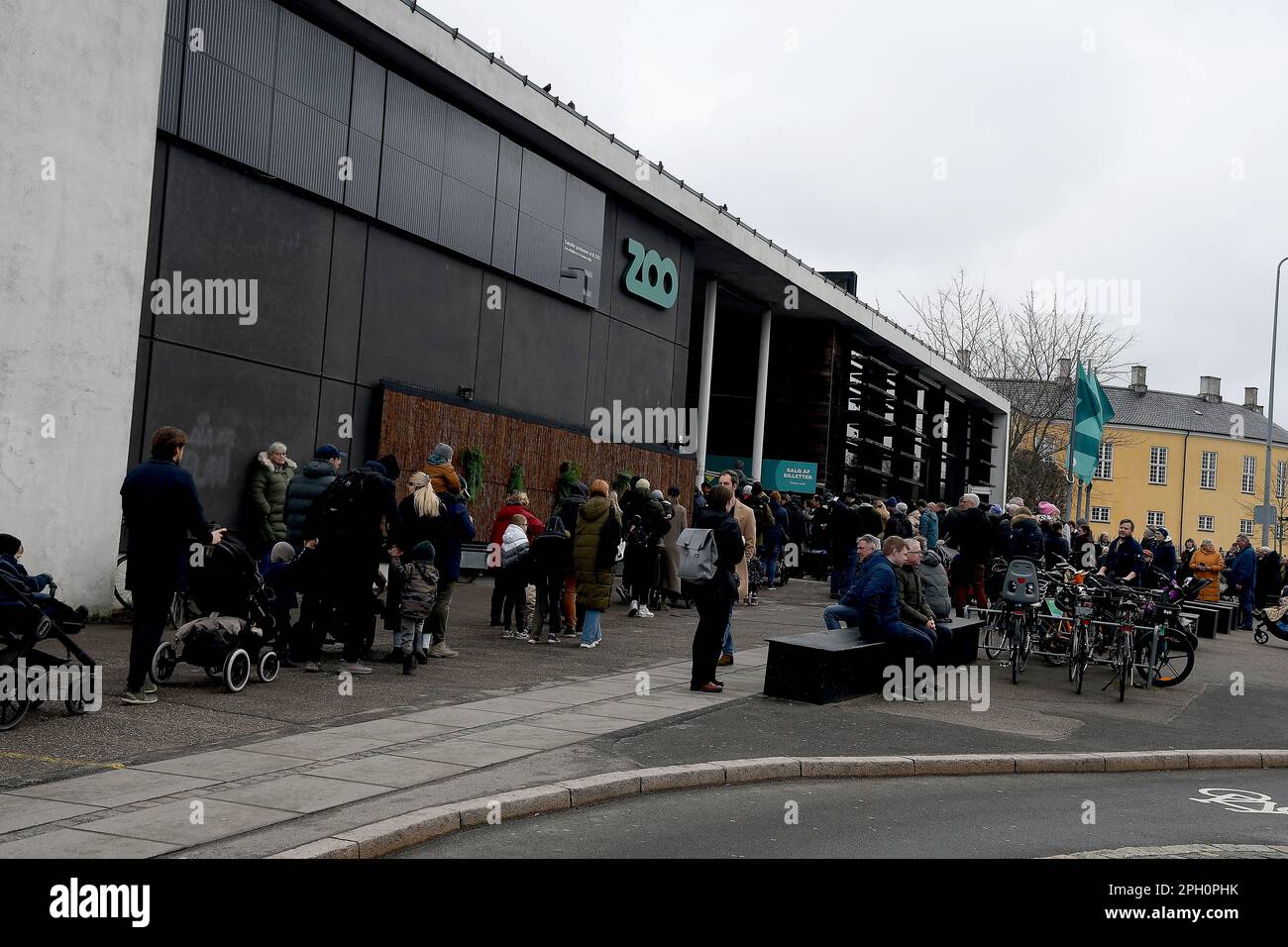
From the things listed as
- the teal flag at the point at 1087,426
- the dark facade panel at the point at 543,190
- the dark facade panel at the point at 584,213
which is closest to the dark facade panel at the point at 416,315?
the dark facade panel at the point at 543,190

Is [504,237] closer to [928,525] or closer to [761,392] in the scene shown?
[928,525]

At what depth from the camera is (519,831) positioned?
675cm

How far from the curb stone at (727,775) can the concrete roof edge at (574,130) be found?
42.8 feet

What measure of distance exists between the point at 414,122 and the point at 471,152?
166 cm

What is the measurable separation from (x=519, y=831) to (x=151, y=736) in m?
2.83

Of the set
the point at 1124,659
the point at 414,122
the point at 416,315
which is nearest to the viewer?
the point at 1124,659

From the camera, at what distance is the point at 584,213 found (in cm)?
2545

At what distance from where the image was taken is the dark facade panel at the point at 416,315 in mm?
19422

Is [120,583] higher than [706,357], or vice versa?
[706,357]

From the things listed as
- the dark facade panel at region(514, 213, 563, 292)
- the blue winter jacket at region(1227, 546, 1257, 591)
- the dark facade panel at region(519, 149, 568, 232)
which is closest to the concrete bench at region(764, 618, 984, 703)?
the dark facade panel at region(514, 213, 563, 292)

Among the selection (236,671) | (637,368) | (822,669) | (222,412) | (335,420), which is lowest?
(236,671)

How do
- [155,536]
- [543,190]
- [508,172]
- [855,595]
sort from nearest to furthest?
[155,536]
[855,595]
[508,172]
[543,190]

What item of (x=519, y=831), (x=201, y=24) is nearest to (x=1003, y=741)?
(x=519, y=831)

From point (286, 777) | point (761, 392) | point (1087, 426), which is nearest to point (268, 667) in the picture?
point (286, 777)
